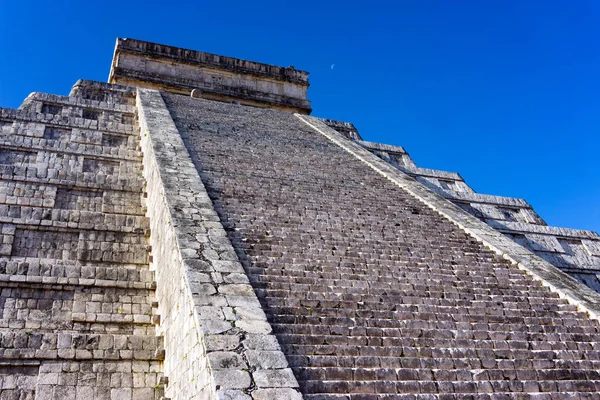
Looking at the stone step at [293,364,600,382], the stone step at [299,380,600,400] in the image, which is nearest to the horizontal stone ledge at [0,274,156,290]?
the stone step at [293,364,600,382]

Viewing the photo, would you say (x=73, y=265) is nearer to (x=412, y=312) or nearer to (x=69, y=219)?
(x=69, y=219)

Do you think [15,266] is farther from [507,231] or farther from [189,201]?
[507,231]

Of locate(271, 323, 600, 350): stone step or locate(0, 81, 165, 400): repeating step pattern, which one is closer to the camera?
locate(271, 323, 600, 350): stone step

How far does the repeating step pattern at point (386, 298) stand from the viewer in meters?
4.77

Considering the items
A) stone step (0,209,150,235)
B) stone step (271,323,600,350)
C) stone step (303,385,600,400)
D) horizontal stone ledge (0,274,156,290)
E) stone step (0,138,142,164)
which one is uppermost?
stone step (0,138,142,164)

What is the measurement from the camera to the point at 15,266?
22.0ft

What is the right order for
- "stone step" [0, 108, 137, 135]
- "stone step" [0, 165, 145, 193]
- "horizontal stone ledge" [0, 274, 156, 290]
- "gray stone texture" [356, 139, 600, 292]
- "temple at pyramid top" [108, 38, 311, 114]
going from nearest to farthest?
"horizontal stone ledge" [0, 274, 156, 290], "stone step" [0, 165, 145, 193], "stone step" [0, 108, 137, 135], "gray stone texture" [356, 139, 600, 292], "temple at pyramid top" [108, 38, 311, 114]

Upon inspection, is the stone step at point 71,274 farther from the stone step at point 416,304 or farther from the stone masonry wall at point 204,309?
the stone step at point 416,304

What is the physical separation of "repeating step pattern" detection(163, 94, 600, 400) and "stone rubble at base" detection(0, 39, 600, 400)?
0.02m

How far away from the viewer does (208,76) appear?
18.8m

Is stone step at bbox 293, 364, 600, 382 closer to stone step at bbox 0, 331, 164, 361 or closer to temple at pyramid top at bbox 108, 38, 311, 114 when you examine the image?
stone step at bbox 0, 331, 164, 361

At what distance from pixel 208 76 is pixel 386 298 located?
47.8ft

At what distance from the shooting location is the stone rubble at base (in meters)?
4.76

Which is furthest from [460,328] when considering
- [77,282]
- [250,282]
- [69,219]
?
[69,219]
